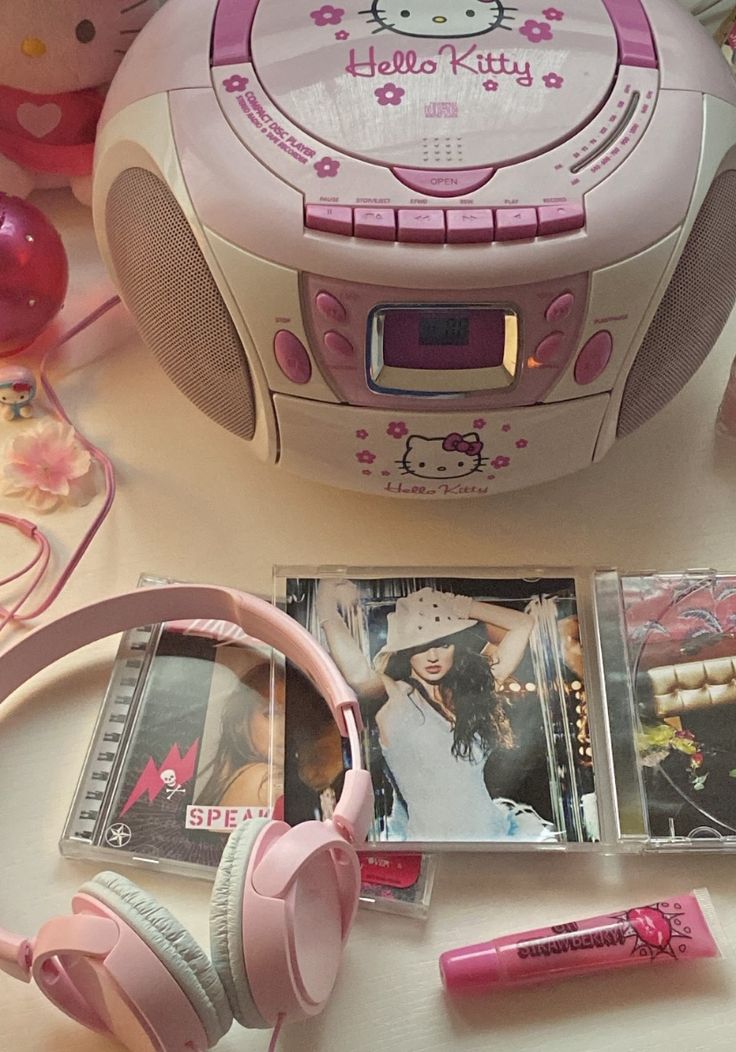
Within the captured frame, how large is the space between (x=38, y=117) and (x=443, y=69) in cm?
32

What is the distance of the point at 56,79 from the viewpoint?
0.67 metres

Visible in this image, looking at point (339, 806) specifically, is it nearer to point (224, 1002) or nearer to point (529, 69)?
point (224, 1002)

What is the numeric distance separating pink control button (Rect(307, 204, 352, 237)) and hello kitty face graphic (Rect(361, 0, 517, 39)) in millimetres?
118

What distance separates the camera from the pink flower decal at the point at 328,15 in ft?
1.71

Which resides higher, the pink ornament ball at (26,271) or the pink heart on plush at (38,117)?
the pink heart on plush at (38,117)

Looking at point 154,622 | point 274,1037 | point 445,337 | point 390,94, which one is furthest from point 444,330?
point 274,1037

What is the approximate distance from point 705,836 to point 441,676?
0.49 feet

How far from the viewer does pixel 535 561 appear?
2.02 feet

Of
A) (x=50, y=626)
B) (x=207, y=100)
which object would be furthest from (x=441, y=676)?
(x=207, y=100)

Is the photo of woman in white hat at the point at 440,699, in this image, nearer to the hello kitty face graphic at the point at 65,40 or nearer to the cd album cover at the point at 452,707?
the cd album cover at the point at 452,707

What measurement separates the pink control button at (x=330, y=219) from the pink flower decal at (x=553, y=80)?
120 millimetres

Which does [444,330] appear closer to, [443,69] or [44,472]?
[443,69]

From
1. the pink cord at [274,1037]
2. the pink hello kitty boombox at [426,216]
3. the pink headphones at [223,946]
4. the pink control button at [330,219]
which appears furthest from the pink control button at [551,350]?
the pink cord at [274,1037]

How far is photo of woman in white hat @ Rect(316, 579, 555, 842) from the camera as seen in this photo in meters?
0.52
